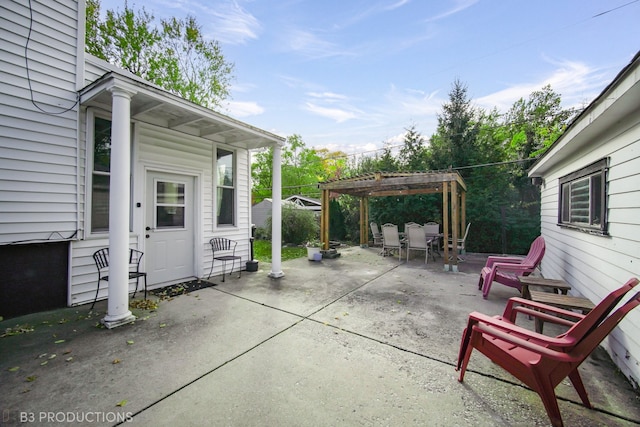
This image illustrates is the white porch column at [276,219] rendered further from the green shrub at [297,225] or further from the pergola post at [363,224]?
the green shrub at [297,225]

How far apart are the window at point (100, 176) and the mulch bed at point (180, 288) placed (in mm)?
1322

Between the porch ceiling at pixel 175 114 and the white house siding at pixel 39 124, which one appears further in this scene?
the porch ceiling at pixel 175 114

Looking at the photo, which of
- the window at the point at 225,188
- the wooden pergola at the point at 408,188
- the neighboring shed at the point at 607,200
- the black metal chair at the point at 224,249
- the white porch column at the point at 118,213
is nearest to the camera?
the neighboring shed at the point at 607,200

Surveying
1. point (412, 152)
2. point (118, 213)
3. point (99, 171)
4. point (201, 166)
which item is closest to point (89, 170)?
point (99, 171)

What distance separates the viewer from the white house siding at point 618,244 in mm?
2188

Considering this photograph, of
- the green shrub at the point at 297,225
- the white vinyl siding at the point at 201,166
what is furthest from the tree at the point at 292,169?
the white vinyl siding at the point at 201,166

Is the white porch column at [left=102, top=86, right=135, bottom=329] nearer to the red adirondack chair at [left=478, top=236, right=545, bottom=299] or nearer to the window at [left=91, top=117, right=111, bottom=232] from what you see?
the window at [left=91, top=117, right=111, bottom=232]

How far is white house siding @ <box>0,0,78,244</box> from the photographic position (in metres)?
3.15

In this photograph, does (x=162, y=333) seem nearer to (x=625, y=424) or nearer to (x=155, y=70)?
(x=625, y=424)

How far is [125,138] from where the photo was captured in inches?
126

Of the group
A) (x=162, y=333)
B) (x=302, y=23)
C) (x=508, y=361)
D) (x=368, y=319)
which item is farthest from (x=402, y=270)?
(x=302, y=23)

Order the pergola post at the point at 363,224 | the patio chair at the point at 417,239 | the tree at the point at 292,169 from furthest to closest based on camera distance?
1. the tree at the point at 292,169
2. the pergola post at the point at 363,224
3. the patio chair at the point at 417,239

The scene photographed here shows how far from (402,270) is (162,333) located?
513cm

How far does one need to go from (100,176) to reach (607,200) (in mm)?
6584
